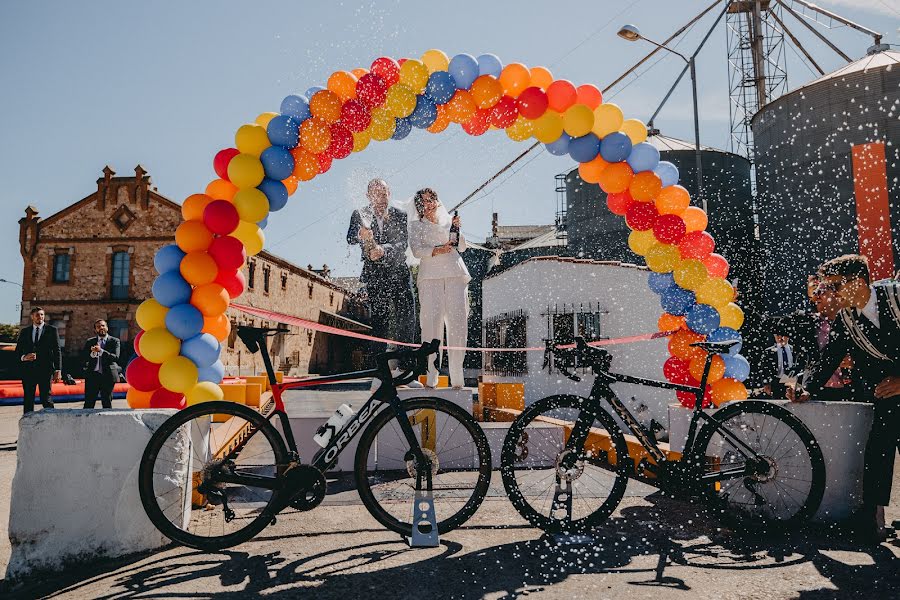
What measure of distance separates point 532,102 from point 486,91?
19.7 inches

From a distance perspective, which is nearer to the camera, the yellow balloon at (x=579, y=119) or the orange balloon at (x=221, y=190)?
the orange balloon at (x=221, y=190)

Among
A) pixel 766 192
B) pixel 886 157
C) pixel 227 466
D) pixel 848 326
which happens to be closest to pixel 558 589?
pixel 227 466

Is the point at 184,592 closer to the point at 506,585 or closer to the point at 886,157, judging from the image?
the point at 506,585

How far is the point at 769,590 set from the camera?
307 centimetres

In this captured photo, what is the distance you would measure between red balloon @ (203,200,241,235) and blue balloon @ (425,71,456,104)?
2.38 m

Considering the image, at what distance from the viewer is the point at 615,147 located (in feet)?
19.5

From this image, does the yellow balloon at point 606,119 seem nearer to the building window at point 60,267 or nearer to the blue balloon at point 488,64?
the blue balloon at point 488,64

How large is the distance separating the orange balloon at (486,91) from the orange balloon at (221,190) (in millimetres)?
2699

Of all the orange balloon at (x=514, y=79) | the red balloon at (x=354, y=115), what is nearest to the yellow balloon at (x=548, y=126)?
the orange balloon at (x=514, y=79)

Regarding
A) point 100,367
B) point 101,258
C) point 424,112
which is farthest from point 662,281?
point 101,258

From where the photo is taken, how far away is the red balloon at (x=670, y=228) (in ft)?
19.9

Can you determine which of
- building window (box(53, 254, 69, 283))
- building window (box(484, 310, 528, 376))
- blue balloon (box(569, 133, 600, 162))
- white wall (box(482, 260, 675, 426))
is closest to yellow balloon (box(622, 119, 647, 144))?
blue balloon (box(569, 133, 600, 162))

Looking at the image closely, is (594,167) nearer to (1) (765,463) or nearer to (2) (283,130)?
(2) (283,130)

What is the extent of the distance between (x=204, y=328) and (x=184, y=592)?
274 cm
